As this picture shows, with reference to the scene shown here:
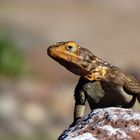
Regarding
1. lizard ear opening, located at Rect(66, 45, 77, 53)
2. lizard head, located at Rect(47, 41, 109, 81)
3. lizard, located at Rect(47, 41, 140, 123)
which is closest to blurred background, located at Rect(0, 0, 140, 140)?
lizard, located at Rect(47, 41, 140, 123)

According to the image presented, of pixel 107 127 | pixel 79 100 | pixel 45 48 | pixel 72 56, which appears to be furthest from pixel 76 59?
pixel 45 48

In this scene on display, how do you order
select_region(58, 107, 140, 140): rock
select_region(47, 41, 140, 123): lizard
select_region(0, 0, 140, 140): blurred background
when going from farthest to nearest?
1. select_region(0, 0, 140, 140): blurred background
2. select_region(47, 41, 140, 123): lizard
3. select_region(58, 107, 140, 140): rock

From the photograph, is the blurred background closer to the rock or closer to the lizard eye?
the lizard eye

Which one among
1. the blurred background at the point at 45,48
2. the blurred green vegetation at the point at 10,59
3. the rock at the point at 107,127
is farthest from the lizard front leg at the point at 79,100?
the blurred green vegetation at the point at 10,59

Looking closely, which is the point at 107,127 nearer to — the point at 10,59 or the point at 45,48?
the point at 10,59

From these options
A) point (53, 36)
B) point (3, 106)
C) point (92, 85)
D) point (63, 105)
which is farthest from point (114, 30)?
point (92, 85)

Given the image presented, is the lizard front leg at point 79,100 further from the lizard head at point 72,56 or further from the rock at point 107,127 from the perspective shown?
the rock at point 107,127
